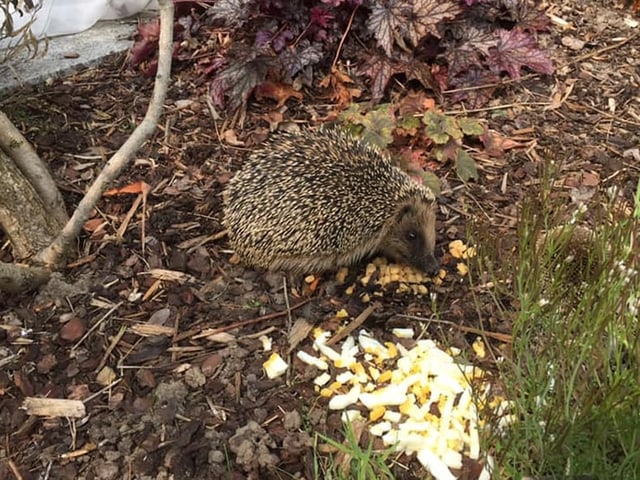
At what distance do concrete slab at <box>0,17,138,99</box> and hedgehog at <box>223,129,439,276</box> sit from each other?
2.17 meters

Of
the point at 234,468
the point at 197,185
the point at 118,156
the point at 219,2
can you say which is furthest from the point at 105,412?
the point at 219,2

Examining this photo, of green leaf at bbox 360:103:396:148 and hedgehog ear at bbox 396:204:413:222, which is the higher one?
green leaf at bbox 360:103:396:148

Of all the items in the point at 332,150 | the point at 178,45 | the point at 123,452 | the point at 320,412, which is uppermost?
the point at 178,45

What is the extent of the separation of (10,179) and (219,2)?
2096 mm

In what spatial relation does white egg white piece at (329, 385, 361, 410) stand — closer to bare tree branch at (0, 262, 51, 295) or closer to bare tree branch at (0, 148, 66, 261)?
bare tree branch at (0, 262, 51, 295)

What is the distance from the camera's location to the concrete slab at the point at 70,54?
512 cm

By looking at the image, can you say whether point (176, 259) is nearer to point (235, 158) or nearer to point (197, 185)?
point (197, 185)

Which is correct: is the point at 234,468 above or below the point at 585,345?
below

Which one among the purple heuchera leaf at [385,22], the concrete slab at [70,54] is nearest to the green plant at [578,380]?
the purple heuchera leaf at [385,22]

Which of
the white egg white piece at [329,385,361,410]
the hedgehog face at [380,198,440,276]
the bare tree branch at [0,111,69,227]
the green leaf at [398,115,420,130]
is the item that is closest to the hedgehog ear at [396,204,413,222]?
the hedgehog face at [380,198,440,276]

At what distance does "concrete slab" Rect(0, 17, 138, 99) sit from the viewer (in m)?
5.12

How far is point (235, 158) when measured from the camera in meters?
4.62

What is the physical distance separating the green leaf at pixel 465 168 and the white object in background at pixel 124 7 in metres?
3.19

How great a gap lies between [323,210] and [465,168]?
43.0 inches
